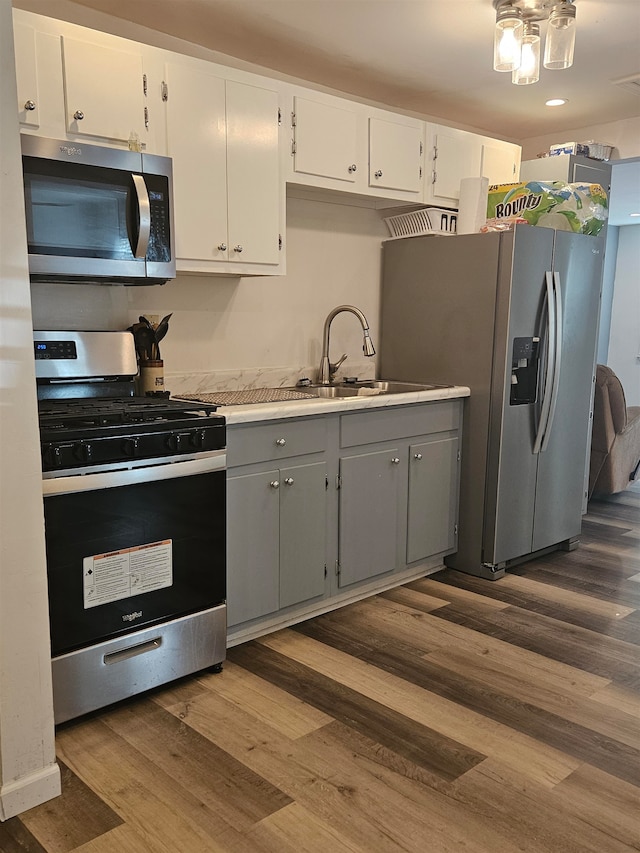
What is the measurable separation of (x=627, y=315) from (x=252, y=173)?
7154 millimetres

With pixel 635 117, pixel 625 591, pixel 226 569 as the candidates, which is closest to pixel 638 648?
pixel 625 591

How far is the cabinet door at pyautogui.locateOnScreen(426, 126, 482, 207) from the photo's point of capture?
3.64m

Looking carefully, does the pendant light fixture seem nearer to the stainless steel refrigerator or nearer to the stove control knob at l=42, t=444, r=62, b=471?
the stainless steel refrigerator

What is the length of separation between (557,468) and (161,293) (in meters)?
2.19

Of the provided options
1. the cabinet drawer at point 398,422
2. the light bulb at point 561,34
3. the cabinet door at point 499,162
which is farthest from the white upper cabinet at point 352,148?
the cabinet drawer at point 398,422

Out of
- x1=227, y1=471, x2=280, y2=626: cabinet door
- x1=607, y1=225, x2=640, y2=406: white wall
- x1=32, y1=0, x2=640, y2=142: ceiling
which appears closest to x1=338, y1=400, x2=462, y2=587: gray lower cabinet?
x1=227, y1=471, x2=280, y2=626: cabinet door

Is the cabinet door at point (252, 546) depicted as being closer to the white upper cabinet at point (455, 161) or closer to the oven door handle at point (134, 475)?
the oven door handle at point (134, 475)

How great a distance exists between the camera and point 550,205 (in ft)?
11.9

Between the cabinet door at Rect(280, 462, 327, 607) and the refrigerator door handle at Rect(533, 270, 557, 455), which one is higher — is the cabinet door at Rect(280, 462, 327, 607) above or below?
below

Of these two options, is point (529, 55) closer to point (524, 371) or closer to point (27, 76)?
point (524, 371)

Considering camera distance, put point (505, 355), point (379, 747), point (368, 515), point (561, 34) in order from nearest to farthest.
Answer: point (379, 747) < point (561, 34) < point (368, 515) < point (505, 355)

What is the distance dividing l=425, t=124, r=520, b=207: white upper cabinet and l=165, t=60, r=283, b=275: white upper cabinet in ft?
3.35

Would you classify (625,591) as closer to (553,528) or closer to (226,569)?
(553,528)

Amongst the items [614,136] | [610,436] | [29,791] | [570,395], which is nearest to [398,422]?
[570,395]
